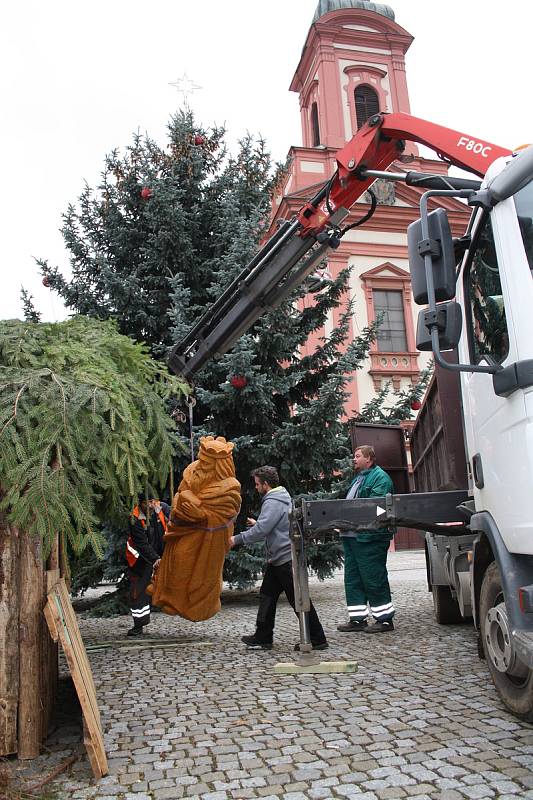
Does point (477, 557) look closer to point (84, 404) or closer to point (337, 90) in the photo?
point (84, 404)

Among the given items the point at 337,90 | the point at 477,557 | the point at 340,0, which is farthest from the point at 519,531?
the point at 340,0

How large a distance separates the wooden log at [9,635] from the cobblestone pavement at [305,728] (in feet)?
0.79

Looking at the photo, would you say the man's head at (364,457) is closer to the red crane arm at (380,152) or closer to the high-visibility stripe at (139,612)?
the red crane arm at (380,152)

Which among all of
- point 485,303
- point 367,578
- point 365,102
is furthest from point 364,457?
point 365,102

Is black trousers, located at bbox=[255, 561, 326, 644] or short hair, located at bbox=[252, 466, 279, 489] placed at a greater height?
short hair, located at bbox=[252, 466, 279, 489]

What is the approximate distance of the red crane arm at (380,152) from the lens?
488 centimetres

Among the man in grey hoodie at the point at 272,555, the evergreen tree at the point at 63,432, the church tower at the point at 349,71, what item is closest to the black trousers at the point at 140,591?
the man in grey hoodie at the point at 272,555

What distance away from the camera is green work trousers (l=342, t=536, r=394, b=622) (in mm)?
6746

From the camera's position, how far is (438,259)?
10.9ft

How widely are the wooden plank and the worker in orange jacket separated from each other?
3.33m

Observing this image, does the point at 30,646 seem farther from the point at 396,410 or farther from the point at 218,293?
the point at 396,410

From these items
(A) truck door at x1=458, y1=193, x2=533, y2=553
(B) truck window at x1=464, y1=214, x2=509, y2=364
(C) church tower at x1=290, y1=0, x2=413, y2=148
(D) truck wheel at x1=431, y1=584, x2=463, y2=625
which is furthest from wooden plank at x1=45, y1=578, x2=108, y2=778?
(C) church tower at x1=290, y1=0, x2=413, y2=148

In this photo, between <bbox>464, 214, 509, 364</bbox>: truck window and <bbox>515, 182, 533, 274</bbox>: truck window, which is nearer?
<bbox>515, 182, 533, 274</bbox>: truck window

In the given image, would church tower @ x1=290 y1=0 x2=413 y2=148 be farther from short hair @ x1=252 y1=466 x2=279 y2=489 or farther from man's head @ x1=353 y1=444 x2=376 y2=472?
short hair @ x1=252 y1=466 x2=279 y2=489
